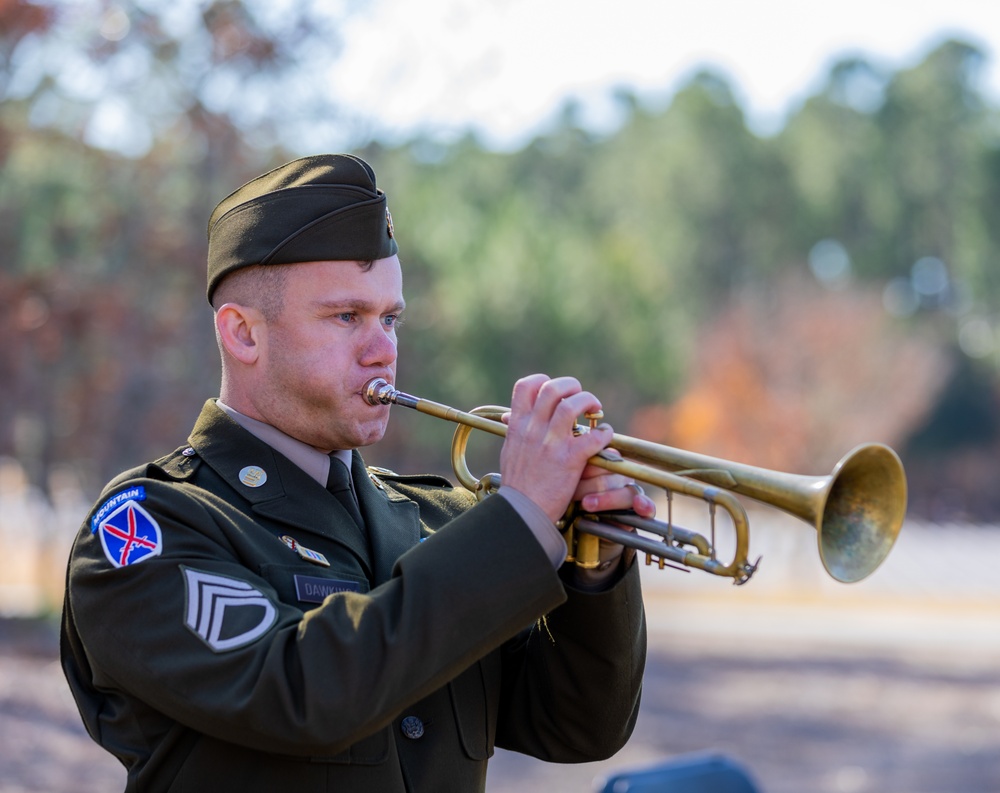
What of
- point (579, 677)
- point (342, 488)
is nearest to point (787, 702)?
point (579, 677)

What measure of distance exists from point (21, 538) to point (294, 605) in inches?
962

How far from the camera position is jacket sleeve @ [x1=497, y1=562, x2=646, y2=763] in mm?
2477

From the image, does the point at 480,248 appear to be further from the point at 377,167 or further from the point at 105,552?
the point at 105,552

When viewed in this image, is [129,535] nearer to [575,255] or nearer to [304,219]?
[304,219]

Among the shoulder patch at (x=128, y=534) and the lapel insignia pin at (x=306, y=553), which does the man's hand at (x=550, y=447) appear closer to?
the lapel insignia pin at (x=306, y=553)

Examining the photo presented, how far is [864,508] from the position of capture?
7.98ft

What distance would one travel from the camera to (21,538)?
81.3 feet

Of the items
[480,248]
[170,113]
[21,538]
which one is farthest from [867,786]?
[21,538]

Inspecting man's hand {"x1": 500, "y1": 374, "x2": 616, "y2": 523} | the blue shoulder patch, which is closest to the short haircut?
the blue shoulder patch

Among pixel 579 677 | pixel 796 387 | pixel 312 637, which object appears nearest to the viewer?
pixel 312 637

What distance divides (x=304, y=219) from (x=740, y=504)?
3.40 ft

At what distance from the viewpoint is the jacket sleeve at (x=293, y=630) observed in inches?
79.2

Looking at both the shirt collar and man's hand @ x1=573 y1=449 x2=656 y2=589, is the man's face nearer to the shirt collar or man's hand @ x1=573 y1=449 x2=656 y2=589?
the shirt collar

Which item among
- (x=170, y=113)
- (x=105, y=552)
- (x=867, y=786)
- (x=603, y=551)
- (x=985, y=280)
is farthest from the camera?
(x=985, y=280)
